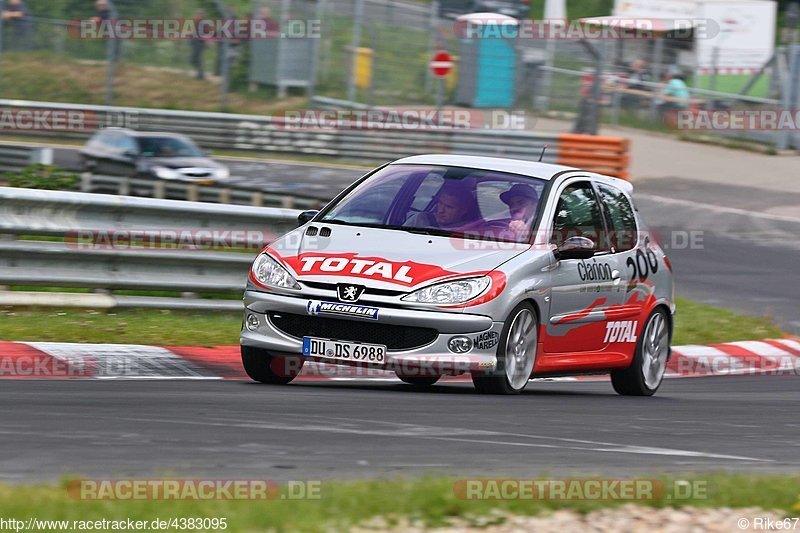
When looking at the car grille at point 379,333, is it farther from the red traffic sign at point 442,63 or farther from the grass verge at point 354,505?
the red traffic sign at point 442,63

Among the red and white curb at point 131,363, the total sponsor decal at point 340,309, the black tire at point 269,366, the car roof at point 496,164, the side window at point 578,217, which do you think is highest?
the car roof at point 496,164

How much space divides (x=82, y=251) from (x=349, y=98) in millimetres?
18064

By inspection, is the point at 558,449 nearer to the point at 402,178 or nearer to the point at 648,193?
the point at 402,178

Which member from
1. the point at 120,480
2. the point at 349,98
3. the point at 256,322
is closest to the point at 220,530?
the point at 120,480

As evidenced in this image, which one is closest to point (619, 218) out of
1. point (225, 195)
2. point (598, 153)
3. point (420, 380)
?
point (420, 380)

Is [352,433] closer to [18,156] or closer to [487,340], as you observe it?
[487,340]

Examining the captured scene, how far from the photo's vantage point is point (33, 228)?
11.2m

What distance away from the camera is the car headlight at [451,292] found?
8.16m

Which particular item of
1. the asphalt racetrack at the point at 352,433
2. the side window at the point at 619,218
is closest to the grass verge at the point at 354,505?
the asphalt racetrack at the point at 352,433

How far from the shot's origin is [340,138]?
28.4 m

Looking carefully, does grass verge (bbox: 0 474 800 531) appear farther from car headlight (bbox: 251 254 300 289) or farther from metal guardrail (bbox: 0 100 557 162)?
metal guardrail (bbox: 0 100 557 162)

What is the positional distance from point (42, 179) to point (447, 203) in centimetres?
1078

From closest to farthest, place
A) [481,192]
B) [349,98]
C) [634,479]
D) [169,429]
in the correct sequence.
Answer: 1. [634,479]
2. [169,429]
3. [481,192]
4. [349,98]

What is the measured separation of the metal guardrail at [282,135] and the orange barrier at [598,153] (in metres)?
1.41
